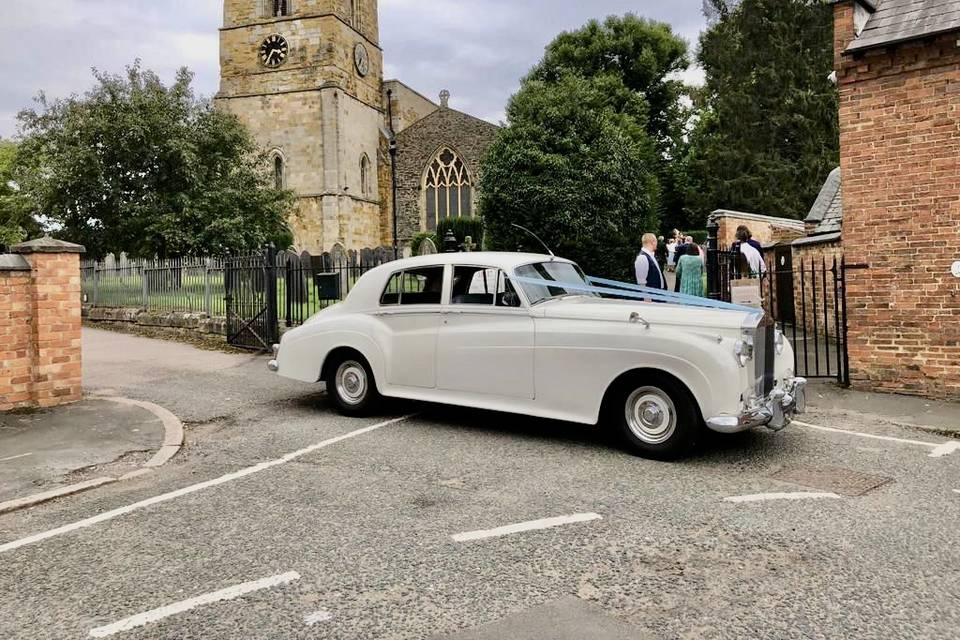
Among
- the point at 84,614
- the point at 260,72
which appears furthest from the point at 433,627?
the point at 260,72

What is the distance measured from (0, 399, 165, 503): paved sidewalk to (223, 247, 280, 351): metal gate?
4752 millimetres

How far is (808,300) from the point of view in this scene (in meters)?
13.6

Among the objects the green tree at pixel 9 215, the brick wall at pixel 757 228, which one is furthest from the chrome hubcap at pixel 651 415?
the green tree at pixel 9 215

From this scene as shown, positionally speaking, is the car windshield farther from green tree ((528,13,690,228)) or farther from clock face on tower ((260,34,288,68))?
clock face on tower ((260,34,288,68))

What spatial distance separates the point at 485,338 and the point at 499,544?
8.92 ft

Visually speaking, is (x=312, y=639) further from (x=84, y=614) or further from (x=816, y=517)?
(x=816, y=517)

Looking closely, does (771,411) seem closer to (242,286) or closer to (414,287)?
(414,287)

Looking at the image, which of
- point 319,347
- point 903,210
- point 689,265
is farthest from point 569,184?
point 319,347

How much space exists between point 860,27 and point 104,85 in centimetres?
1985

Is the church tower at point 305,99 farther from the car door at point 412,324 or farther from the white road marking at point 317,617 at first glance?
the white road marking at point 317,617

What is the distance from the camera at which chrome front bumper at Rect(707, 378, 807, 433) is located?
16.9ft

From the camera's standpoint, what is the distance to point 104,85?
20.5m

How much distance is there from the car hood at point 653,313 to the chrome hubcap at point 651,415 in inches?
22.2

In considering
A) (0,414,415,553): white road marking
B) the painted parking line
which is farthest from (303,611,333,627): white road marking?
the painted parking line
